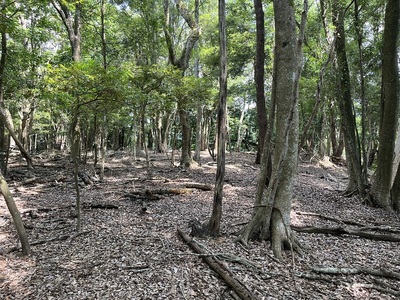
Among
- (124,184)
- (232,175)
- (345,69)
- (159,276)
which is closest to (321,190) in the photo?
(232,175)

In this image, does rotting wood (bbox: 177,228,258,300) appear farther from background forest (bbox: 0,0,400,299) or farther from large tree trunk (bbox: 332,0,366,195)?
large tree trunk (bbox: 332,0,366,195)

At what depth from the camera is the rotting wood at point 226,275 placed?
340 cm

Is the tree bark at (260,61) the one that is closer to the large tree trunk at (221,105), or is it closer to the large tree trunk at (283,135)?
the large tree trunk at (283,135)

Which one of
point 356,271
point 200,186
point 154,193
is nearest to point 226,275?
point 356,271

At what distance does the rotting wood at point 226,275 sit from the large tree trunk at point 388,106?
21.6ft

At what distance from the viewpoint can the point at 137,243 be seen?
200 inches

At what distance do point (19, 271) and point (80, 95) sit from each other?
11.0 ft

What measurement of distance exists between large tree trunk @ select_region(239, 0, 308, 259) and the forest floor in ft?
1.06

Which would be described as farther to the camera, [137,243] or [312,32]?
[312,32]

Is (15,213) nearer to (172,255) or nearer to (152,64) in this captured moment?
(172,255)

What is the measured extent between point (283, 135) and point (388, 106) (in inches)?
209

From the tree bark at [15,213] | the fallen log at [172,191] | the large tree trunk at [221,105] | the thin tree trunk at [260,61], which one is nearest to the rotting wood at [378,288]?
the large tree trunk at [221,105]

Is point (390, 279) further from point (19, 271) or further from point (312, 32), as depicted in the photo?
point (312, 32)

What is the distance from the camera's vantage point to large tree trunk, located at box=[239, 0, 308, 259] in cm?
469
